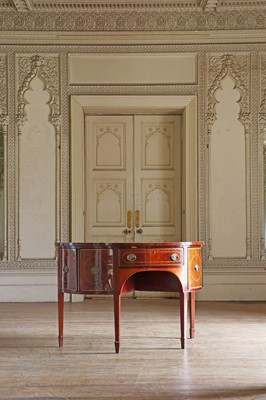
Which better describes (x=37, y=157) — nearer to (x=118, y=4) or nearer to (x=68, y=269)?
(x=118, y=4)

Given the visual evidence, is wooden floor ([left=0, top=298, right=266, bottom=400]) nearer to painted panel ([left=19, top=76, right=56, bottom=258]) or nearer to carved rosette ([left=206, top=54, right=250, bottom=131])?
painted panel ([left=19, top=76, right=56, bottom=258])

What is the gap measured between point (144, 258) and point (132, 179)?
3381mm

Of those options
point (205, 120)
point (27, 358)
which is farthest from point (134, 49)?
point (27, 358)

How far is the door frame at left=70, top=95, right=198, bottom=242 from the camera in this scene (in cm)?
694

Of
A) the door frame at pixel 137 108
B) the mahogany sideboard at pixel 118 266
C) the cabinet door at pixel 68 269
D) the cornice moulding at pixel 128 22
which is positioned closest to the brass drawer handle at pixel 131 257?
the mahogany sideboard at pixel 118 266

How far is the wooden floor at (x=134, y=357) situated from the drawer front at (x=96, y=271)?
17.3 inches

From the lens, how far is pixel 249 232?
6.97m

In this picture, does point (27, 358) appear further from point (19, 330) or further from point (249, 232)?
point (249, 232)

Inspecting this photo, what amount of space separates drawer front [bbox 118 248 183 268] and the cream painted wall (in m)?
3.08

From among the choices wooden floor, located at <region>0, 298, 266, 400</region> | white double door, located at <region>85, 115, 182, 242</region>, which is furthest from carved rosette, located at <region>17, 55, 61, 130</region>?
wooden floor, located at <region>0, 298, 266, 400</region>

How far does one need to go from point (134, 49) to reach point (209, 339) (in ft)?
13.2

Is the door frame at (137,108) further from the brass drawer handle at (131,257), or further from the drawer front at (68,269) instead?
the brass drawer handle at (131,257)

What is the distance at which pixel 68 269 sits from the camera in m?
3.98

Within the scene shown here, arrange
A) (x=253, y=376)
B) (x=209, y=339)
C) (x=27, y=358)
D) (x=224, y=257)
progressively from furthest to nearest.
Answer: (x=224, y=257), (x=209, y=339), (x=27, y=358), (x=253, y=376)
